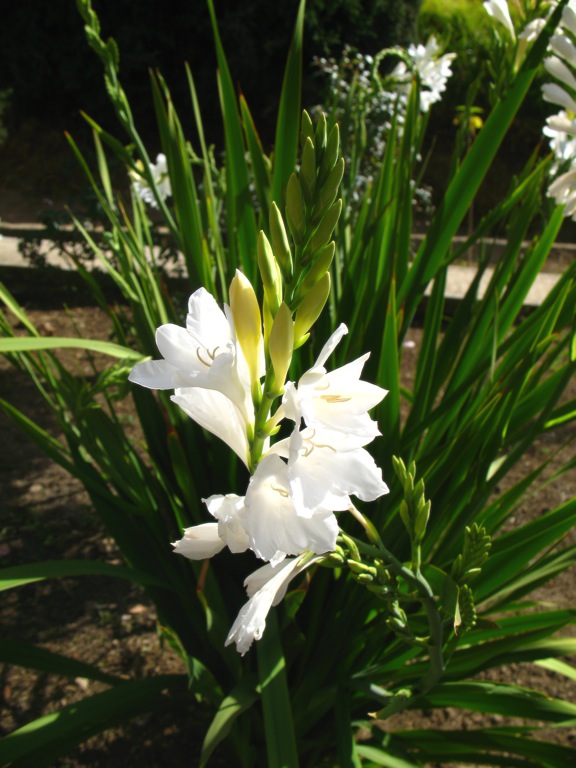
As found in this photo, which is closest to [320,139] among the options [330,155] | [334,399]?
[330,155]

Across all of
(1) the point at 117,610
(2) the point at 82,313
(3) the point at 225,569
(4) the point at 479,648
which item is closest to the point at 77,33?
(2) the point at 82,313

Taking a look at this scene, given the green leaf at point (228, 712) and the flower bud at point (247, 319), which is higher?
the flower bud at point (247, 319)

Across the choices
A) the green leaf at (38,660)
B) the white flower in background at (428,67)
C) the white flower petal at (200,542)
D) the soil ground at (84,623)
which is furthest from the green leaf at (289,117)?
the white flower in background at (428,67)

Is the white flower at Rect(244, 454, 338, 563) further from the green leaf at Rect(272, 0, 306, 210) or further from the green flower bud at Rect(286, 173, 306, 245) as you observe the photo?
the green leaf at Rect(272, 0, 306, 210)

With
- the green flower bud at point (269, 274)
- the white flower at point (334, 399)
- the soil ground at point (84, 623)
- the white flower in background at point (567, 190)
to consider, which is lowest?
the soil ground at point (84, 623)

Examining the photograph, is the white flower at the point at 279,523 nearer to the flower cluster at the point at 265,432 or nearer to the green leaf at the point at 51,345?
the flower cluster at the point at 265,432

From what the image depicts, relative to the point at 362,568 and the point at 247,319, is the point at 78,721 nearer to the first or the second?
the point at 362,568

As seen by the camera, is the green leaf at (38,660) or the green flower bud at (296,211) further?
the green leaf at (38,660)
